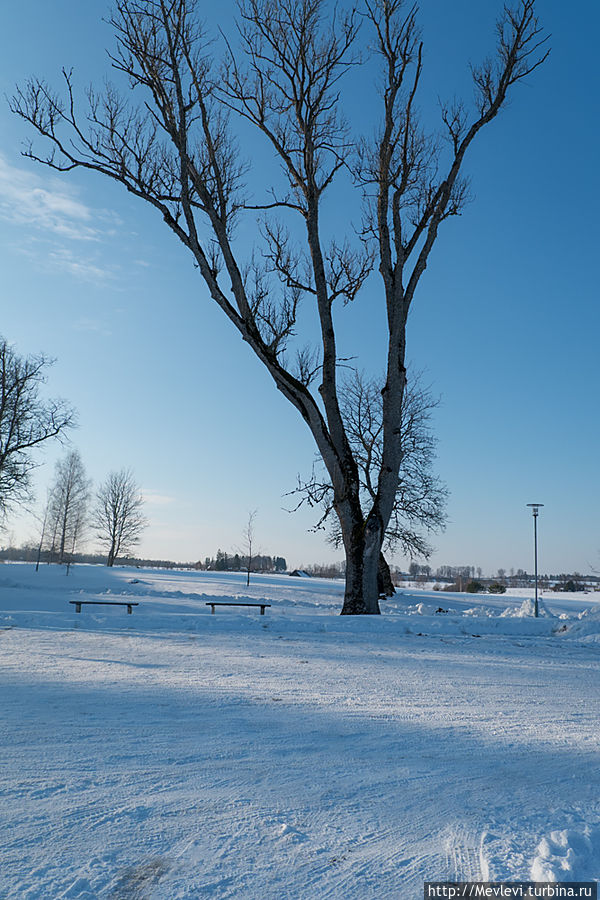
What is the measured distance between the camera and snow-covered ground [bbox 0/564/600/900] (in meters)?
2.00

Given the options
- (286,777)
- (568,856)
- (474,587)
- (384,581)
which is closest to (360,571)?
(286,777)

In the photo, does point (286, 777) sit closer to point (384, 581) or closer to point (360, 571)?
point (360, 571)

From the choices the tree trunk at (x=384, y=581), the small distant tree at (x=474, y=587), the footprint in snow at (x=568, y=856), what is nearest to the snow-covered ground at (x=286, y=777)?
the footprint in snow at (x=568, y=856)

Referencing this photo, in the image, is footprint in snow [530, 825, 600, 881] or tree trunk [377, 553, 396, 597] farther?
tree trunk [377, 553, 396, 597]

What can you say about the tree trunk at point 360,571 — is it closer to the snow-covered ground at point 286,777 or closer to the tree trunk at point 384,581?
the snow-covered ground at point 286,777

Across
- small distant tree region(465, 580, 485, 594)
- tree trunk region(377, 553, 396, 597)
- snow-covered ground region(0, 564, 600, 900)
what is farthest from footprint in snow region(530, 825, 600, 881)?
small distant tree region(465, 580, 485, 594)

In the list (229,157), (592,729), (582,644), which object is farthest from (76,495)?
(592,729)

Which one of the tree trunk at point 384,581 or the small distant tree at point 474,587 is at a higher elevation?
the tree trunk at point 384,581

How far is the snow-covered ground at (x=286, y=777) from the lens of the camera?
6.57 ft

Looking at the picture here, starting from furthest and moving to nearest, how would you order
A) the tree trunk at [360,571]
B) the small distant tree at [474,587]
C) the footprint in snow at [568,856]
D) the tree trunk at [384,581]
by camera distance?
the small distant tree at [474,587]
the tree trunk at [384,581]
the tree trunk at [360,571]
the footprint in snow at [568,856]

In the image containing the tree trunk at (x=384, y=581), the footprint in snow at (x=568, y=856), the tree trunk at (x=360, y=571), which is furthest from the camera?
the tree trunk at (x=384, y=581)

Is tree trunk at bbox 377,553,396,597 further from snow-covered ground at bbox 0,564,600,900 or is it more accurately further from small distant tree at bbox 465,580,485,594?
snow-covered ground at bbox 0,564,600,900

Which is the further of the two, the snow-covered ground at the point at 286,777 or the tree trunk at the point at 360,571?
the tree trunk at the point at 360,571

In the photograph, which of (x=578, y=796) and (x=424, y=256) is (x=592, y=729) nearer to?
(x=578, y=796)
